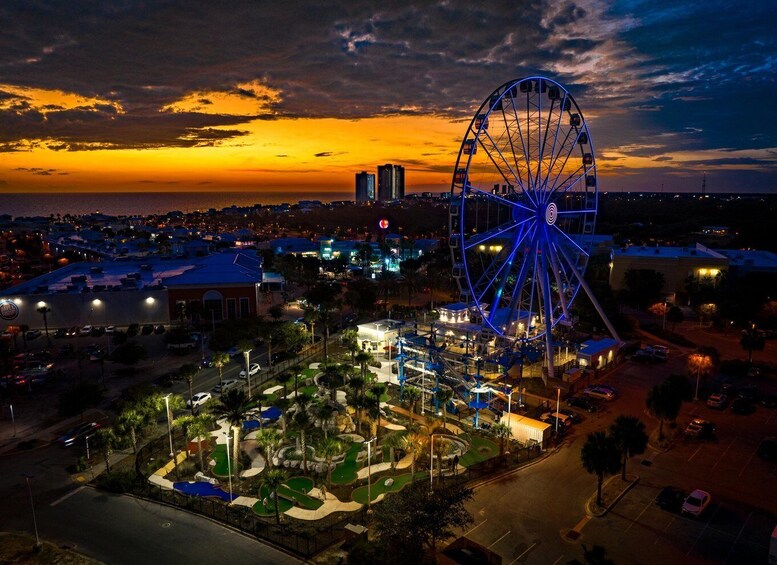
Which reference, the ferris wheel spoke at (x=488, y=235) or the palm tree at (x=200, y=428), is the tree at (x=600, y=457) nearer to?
the ferris wheel spoke at (x=488, y=235)

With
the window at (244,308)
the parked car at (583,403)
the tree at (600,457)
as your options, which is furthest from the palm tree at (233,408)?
the window at (244,308)

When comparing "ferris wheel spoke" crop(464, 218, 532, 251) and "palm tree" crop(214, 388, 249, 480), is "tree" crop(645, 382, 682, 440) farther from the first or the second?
"palm tree" crop(214, 388, 249, 480)

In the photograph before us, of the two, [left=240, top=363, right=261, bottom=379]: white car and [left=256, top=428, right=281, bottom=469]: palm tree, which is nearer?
[left=256, top=428, right=281, bottom=469]: palm tree

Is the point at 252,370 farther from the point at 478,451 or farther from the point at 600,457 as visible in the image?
the point at 600,457

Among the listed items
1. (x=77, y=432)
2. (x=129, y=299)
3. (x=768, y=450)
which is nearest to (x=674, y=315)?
(x=768, y=450)

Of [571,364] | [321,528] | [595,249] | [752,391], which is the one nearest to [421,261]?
[595,249]

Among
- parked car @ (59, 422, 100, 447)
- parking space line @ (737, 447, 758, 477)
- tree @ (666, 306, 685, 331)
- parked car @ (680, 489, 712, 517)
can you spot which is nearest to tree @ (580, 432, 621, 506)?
parked car @ (680, 489, 712, 517)
